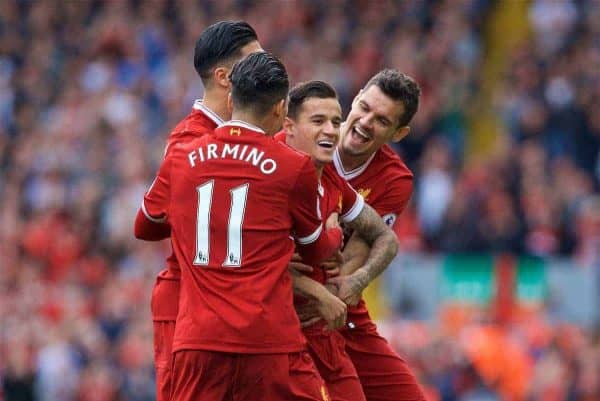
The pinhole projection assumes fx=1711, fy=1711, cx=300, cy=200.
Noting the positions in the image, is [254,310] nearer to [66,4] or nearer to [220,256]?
[220,256]

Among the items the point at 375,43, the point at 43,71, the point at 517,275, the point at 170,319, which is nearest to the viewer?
the point at 170,319

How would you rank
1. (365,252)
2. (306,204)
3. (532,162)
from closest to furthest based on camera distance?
(306,204) < (365,252) < (532,162)

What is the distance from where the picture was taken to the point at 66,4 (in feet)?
72.1

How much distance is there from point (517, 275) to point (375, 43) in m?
5.00

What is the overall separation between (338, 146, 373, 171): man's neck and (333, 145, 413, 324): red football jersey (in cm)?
1

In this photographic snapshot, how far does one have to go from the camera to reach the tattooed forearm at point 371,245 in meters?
7.42

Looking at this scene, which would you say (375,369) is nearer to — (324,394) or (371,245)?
(371,245)

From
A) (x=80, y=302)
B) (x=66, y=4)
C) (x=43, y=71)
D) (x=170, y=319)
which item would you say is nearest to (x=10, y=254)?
(x=80, y=302)

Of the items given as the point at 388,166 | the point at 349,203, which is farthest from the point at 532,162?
the point at 349,203

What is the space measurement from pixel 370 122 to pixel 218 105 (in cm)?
75

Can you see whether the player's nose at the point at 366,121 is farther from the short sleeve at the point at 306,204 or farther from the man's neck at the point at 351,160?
the short sleeve at the point at 306,204

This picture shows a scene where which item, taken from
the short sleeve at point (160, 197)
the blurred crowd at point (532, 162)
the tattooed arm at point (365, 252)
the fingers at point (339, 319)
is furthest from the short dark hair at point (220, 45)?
the blurred crowd at point (532, 162)

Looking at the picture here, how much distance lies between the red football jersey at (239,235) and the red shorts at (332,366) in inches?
22.1

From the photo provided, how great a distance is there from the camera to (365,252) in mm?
7492
